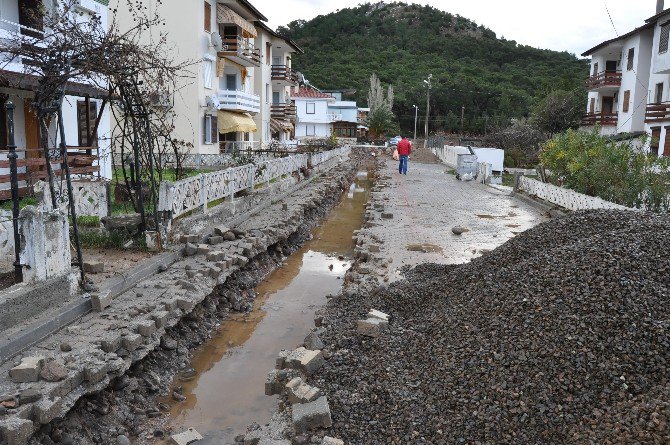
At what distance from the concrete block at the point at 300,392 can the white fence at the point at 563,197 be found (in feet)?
28.3

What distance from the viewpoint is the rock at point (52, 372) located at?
15.4ft

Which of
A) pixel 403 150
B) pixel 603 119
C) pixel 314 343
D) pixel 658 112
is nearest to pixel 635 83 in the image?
pixel 603 119

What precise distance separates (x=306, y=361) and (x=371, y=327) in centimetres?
112

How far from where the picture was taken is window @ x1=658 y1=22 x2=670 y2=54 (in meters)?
27.8

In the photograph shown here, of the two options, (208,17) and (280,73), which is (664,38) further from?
(280,73)

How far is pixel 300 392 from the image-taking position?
16.2ft

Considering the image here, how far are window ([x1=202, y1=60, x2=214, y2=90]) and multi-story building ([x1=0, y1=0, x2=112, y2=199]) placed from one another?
951 cm

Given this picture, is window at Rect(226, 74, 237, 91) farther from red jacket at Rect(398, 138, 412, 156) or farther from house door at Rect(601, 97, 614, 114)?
house door at Rect(601, 97, 614, 114)

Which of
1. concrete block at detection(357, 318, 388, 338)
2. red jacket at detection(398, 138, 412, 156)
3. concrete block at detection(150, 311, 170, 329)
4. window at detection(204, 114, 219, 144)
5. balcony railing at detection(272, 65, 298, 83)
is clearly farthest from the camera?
balcony railing at detection(272, 65, 298, 83)

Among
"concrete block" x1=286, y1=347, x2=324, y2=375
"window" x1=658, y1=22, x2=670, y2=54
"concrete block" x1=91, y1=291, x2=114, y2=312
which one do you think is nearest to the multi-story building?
"concrete block" x1=91, y1=291, x2=114, y2=312

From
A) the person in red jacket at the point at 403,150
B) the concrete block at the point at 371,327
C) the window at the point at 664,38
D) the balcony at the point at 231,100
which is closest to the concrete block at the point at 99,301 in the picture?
the concrete block at the point at 371,327

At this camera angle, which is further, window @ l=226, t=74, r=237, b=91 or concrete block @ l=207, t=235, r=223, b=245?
window @ l=226, t=74, r=237, b=91

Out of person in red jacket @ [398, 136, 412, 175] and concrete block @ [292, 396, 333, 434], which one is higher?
person in red jacket @ [398, 136, 412, 175]

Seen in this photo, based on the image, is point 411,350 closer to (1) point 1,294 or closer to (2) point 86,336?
(2) point 86,336
